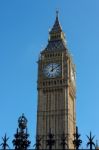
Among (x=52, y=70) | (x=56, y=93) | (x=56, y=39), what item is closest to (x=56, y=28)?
(x=56, y=39)

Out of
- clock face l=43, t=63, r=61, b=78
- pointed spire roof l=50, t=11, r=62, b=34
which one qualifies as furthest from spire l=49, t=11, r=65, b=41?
clock face l=43, t=63, r=61, b=78

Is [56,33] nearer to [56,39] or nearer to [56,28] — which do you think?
[56,28]

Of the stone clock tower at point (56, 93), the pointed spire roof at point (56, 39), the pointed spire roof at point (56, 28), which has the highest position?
the pointed spire roof at point (56, 28)

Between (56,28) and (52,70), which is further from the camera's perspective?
(56,28)

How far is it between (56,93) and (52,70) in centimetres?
533

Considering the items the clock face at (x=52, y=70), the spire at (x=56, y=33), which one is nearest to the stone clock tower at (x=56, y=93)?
the clock face at (x=52, y=70)

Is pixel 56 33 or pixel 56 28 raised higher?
pixel 56 28

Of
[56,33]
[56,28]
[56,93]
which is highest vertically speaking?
[56,28]

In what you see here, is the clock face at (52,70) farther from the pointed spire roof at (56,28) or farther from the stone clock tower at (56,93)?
the pointed spire roof at (56,28)

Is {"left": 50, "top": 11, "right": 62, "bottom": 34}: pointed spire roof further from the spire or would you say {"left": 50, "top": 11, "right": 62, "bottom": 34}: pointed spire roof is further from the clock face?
the clock face

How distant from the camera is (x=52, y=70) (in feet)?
330

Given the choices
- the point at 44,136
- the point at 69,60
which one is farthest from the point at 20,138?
the point at 69,60

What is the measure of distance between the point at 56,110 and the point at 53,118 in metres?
1.89

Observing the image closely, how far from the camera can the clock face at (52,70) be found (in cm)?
10012
